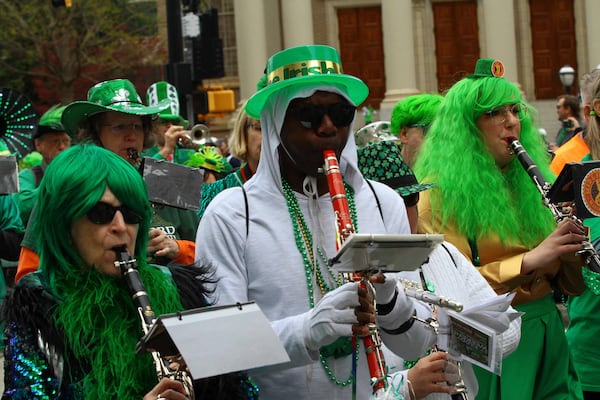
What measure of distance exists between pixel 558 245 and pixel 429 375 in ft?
5.17

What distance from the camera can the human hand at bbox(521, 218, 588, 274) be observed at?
525 cm

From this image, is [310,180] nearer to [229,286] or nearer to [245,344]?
[229,286]

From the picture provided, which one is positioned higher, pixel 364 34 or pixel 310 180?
pixel 364 34

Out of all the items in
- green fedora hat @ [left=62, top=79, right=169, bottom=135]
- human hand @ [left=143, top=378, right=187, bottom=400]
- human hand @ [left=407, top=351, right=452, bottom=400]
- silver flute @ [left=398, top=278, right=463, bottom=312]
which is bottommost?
human hand @ [left=407, top=351, right=452, bottom=400]

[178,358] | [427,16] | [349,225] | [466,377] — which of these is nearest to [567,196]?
[466,377]

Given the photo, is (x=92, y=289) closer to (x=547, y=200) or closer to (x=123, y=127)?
(x=123, y=127)

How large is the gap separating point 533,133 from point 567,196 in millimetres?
681

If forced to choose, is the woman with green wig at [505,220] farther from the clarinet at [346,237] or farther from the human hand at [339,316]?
the human hand at [339,316]

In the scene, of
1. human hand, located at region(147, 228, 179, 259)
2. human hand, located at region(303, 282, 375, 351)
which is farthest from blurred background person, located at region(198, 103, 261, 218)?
human hand, located at region(303, 282, 375, 351)

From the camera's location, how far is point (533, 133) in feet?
19.4

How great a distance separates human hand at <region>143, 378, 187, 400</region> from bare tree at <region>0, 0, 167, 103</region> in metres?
41.7

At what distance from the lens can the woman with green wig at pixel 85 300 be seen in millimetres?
3533

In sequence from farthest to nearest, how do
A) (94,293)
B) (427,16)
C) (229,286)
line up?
(427,16) < (229,286) < (94,293)

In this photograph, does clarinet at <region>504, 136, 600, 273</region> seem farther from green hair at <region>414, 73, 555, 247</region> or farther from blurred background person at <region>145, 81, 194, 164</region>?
blurred background person at <region>145, 81, 194, 164</region>
